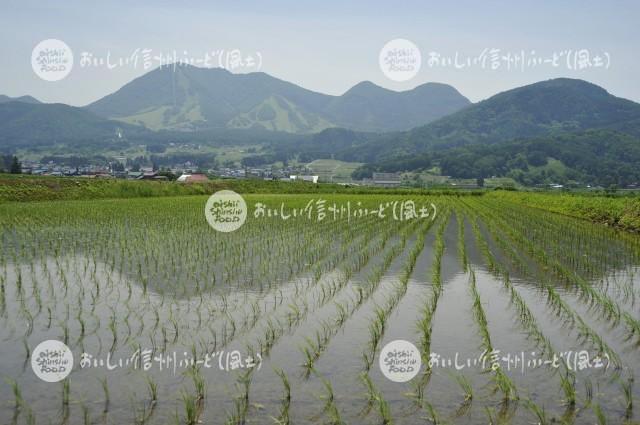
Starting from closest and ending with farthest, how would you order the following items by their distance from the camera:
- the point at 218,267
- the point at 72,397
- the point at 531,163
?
the point at 72,397 → the point at 218,267 → the point at 531,163

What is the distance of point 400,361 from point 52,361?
309 centimetres

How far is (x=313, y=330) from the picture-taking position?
6.27m

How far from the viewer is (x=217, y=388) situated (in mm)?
4582

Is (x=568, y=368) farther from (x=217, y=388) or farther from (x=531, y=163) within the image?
(x=531, y=163)

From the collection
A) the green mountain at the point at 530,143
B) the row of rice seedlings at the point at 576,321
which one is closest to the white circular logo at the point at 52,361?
the row of rice seedlings at the point at 576,321

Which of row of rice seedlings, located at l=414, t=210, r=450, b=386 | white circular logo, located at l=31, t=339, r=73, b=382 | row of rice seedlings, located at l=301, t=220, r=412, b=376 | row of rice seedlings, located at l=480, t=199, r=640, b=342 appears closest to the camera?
white circular logo, located at l=31, t=339, r=73, b=382

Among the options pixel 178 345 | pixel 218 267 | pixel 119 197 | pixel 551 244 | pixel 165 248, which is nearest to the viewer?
pixel 178 345

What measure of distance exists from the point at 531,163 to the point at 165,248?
3954 inches

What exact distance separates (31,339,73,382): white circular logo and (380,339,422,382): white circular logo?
8.94 feet

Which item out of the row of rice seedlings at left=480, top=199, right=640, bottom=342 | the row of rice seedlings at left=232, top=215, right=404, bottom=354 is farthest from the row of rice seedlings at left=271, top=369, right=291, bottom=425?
the row of rice seedlings at left=480, top=199, right=640, bottom=342

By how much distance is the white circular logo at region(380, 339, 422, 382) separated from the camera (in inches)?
195

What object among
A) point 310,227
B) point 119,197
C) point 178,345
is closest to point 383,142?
point 119,197

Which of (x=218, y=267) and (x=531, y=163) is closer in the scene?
(x=218, y=267)

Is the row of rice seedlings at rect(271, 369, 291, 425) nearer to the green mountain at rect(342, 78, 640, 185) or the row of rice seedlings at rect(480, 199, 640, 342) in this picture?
the row of rice seedlings at rect(480, 199, 640, 342)
